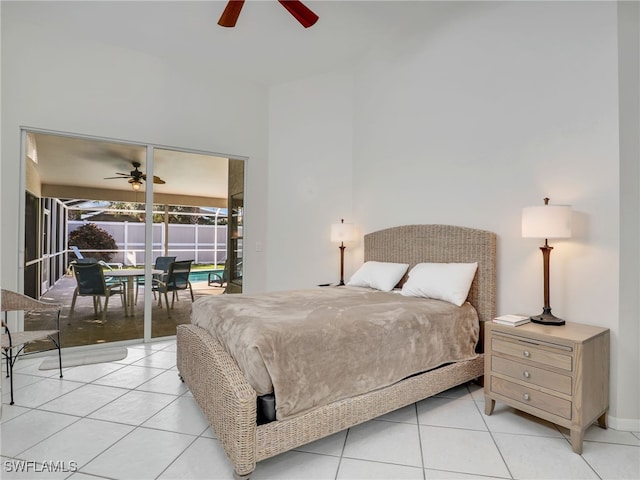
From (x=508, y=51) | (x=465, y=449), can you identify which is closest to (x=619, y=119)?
(x=508, y=51)

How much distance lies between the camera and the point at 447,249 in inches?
128

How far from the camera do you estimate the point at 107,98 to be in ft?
12.3

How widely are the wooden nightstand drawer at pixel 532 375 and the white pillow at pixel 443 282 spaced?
54cm

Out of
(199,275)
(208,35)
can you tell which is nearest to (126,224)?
(199,275)

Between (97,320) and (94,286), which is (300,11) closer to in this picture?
(94,286)

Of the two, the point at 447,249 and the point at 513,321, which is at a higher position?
the point at 447,249

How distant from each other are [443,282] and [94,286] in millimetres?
3658

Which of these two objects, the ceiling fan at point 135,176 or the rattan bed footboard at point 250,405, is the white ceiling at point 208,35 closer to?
the ceiling fan at point 135,176

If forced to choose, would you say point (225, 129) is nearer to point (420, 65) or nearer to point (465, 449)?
point (420, 65)

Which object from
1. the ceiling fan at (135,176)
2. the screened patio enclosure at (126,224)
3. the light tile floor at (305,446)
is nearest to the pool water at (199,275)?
the screened patio enclosure at (126,224)

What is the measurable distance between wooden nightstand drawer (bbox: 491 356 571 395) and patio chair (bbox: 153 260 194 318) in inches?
139

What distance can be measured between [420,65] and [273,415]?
3509 mm

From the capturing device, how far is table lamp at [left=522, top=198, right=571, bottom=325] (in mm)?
2314

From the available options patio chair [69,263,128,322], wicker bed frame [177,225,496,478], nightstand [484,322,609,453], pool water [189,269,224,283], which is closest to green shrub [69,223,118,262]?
patio chair [69,263,128,322]
